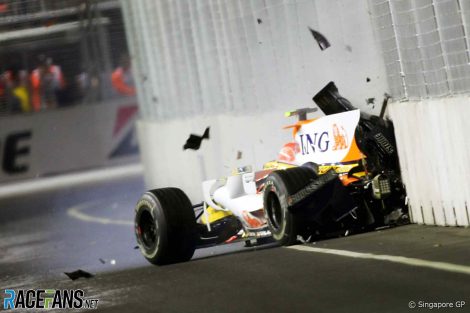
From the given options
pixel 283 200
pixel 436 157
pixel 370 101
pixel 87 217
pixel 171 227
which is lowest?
pixel 87 217

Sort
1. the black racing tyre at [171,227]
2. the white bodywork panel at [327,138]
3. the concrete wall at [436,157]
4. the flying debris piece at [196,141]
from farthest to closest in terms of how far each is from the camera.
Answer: the flying debris piece at [196,141] < the white bodywork panel at [327,138] < the black racing tyre at [171,227] < the concrete wall at [436,157]

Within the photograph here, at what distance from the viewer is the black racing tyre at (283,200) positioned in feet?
33.4

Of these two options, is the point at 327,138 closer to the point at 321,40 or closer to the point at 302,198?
the point at 302,198

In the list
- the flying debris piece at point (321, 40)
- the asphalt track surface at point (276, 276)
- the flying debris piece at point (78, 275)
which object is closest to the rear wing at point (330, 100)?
the flying debris piece at point (321, 40)

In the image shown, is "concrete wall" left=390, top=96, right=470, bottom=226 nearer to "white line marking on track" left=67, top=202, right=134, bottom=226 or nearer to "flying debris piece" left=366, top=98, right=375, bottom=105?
"flying debris piece" left=366, top=98, right=375, bottom=105

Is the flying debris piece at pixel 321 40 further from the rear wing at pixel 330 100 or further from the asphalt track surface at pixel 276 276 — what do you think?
the asphalt track surface at pixel 276 276

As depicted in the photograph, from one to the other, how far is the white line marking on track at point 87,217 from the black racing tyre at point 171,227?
7.08 meters

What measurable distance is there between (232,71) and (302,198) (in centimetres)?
592

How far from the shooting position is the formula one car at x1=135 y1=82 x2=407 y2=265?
33.7 ft

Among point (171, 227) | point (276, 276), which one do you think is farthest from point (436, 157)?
point (276, 276)

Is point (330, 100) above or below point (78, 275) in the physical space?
above

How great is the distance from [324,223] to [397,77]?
5.53ft

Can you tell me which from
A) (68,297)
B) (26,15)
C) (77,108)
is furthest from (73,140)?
(68,297)

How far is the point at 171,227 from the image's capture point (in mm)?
10750
